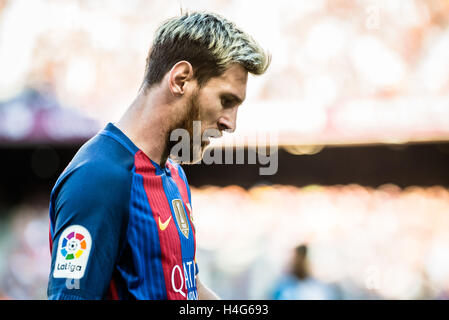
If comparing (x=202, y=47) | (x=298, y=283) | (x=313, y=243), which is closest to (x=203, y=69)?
(x=202, y=47)

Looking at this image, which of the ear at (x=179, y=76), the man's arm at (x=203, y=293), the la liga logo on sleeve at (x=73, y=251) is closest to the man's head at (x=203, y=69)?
the ear at (x=179, y=76)

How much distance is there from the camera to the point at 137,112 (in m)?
1.74

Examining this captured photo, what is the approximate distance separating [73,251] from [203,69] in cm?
78

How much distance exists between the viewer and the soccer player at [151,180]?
138 centimetres

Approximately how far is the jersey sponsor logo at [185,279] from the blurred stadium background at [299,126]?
445cm

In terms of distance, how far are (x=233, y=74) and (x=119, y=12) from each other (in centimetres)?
558

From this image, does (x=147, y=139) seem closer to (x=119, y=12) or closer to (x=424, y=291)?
(x=424, y=291)

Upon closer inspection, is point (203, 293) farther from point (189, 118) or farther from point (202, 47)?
point (202, 47)

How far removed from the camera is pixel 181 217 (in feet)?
5.80

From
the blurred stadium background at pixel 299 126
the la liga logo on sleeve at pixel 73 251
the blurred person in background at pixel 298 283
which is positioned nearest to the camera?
the la liga logo on sleeve at pixel 73 251

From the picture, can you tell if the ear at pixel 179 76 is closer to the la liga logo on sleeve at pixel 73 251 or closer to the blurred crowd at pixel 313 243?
the la liga logo on sleeve at pixel 73 251
